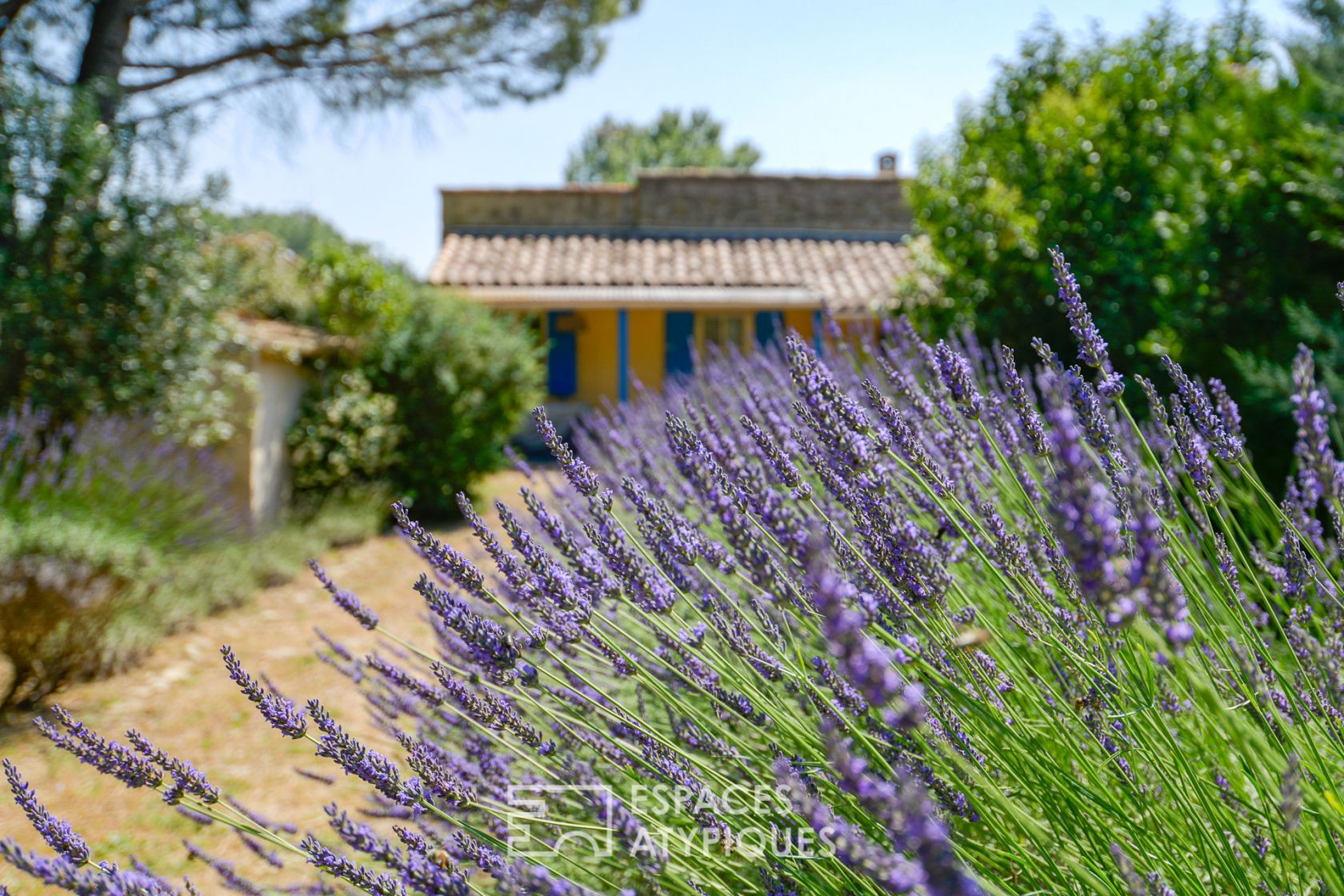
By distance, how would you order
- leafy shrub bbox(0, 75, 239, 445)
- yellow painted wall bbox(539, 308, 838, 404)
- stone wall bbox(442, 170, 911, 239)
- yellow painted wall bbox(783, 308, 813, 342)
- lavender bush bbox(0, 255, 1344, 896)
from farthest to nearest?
stone wall bbox(442, 170, 911, 239), yellow painted wall bbox(539, 308, 838, 404), yellow painted wall bbox(783, 308, 813, 342), leafy shrub bbox(0, 75, 239, 445), lavender bush bbox(0, 255, 1344, 896)

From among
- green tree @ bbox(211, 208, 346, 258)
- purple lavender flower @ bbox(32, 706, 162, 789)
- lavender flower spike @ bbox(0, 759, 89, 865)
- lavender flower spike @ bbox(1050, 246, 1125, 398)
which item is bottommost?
lavender flower spike @ bbox(0, 759, 89, 865)

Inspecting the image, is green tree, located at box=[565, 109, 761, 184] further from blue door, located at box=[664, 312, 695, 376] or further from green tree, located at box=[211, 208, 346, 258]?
blue door, located at box=[664, 312, 695, 376]

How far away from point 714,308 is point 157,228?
1081cm

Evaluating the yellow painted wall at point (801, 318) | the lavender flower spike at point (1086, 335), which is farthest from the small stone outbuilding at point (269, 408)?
the yellow painted wall at point (801, 318)

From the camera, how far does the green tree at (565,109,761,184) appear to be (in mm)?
43094

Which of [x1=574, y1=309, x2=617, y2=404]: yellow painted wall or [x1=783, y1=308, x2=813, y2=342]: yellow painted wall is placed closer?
[x1=783, y1=308, x2=813, y2=342]: yellow painted wall

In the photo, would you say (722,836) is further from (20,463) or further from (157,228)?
(157,228)

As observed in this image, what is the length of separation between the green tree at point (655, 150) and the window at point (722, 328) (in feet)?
89.1

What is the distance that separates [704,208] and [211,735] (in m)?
15.3

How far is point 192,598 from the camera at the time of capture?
611 centimetres

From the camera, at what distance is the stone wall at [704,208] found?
58.7 ft

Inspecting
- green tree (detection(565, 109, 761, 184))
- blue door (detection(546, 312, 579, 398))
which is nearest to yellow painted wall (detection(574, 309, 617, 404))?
blue door (detection(546, 312, 579, 398))

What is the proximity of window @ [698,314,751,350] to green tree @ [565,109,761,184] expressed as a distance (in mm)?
27144

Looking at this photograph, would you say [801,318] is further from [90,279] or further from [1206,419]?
[1206,419]
